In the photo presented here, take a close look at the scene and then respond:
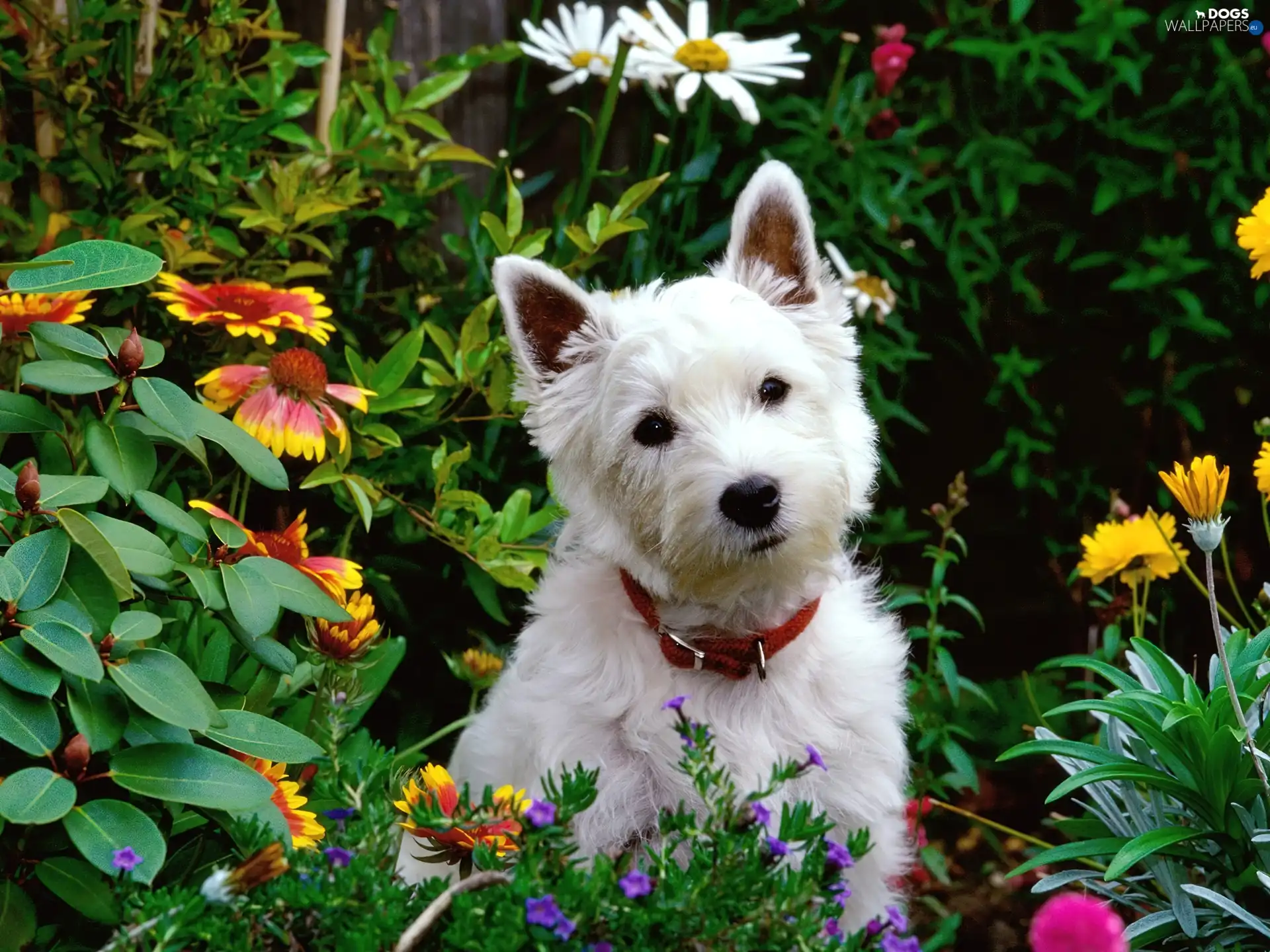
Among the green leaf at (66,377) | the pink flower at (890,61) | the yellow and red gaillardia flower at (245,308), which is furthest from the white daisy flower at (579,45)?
the green leaf at (66,377)

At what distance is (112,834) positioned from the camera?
→ 145 cm

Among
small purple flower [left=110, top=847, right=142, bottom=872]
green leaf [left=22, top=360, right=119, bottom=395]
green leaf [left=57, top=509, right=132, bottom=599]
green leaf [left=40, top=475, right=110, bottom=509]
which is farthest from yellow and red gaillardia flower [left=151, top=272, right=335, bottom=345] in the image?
small purple flower [left=110, top=847, right=142, bottom=872]

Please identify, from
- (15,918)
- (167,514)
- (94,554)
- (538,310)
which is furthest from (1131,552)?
(15,918)

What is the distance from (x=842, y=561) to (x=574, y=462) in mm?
589

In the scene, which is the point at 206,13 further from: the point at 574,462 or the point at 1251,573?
the point at 1251,573

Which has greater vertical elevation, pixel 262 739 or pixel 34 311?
pixel 34 311

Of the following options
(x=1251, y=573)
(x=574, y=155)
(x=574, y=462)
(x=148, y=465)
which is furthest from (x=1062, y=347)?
(x=148, y=465)

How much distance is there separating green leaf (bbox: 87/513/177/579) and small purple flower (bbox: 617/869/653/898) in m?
0.85

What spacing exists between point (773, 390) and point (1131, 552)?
98cm

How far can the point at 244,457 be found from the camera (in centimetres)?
183

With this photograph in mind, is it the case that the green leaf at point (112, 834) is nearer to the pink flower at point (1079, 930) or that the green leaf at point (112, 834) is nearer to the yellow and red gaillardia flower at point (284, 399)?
the yellow and red gaillardia flower at point (284, 399)

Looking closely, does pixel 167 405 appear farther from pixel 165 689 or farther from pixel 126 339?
pixel 165 689

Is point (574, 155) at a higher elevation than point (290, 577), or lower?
higher

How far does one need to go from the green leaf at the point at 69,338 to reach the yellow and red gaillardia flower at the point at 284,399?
1.27ft
